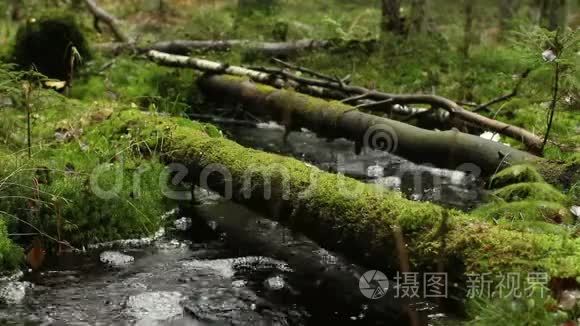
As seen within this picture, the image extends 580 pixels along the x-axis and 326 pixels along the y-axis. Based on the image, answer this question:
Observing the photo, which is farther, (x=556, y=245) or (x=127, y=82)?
(x=127, y=82)

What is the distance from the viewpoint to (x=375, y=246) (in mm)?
4207

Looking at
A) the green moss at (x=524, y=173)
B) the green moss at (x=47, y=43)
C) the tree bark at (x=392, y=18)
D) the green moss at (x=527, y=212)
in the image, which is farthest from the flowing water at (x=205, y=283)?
the tree bark at (x=392, y=18)

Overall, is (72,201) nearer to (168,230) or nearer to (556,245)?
(168,230)

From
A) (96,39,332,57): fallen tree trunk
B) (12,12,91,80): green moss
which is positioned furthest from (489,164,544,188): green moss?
(12,12,91,80): green moss

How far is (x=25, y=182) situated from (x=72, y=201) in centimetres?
50

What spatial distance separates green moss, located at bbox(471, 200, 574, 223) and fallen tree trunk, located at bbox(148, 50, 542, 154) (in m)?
1.97

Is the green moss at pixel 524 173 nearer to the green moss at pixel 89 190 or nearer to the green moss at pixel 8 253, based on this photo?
the green moss at pixel 89 190

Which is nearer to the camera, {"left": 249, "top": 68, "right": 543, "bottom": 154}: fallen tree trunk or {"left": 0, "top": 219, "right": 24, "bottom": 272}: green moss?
{"left": 0, "top": 219, "right": 24, "bottom": 272}: green moss

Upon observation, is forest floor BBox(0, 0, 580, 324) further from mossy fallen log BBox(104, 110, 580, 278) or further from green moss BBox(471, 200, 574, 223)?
mossy fallen log BBox(104, 110, 580, 278)

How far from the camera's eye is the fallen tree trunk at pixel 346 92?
268 inches

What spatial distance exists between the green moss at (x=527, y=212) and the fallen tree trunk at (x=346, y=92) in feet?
6.46

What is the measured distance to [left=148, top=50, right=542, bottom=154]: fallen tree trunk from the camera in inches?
268

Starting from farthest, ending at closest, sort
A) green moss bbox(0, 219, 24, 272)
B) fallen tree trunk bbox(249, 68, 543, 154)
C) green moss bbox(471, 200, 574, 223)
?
fallen tree trunk bbox(249, 68, 543, 154) < green moss bbox(0, 219, 24, 272) < green moss bbox(471, 200, 574, 223)

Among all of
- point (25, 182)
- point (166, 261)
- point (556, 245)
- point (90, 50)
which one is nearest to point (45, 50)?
point (90, 50)
